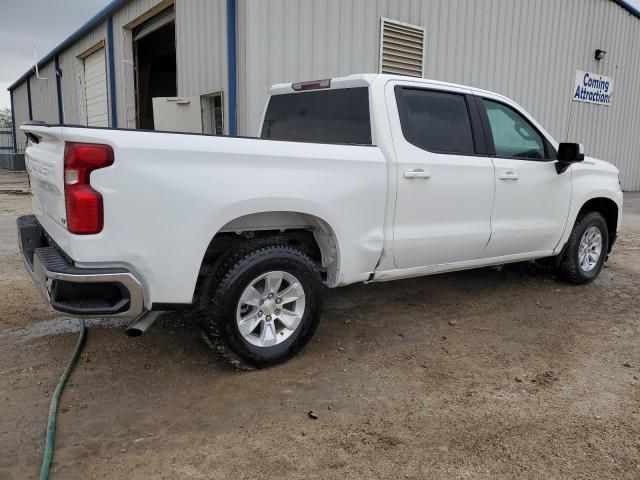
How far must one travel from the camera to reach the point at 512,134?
15.5 feet

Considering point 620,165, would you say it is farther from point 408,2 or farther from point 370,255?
point 370,255

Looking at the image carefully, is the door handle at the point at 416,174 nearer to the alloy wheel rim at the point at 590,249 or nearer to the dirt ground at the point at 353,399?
the dirt ground at the point at 353,399

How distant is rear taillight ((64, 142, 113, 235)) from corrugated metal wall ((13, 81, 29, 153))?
24.8 meters

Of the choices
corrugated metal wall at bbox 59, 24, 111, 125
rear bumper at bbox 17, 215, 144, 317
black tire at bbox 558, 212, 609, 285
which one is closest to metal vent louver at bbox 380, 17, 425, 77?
black tire at bbox 558, 212, 609, 285

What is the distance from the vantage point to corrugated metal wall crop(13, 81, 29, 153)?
2452cm

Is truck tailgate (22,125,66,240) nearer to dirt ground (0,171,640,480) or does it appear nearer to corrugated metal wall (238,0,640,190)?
dirt ground (0,171,640,480)

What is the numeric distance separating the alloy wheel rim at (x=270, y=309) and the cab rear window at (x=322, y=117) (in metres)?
1.21

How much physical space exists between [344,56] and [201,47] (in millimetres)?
2242

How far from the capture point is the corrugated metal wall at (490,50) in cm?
742

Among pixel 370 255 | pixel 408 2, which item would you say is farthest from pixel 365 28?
pixel 370 255

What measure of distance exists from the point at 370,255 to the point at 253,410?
4.42ft

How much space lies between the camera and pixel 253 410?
2973mm

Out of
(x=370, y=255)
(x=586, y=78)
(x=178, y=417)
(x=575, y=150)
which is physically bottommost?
(x=178, y=417)

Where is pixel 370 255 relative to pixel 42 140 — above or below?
below
